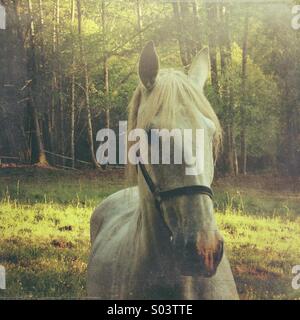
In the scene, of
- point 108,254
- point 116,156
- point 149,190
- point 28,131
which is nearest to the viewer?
point 149,190

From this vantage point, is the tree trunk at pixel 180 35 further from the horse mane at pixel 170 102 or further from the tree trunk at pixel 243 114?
the horse mane at pixel 170 102

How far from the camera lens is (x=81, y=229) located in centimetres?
373

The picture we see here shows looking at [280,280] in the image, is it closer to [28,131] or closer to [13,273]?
[13,273]

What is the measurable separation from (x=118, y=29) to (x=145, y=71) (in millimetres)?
1181

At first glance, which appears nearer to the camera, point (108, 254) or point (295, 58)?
point (108, 254)

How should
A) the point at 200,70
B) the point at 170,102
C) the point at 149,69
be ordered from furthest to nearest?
the point at 200,70 → the point at 149,69 → the point at 170,102

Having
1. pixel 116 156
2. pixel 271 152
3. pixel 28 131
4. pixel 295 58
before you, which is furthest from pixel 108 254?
pixel 295 58

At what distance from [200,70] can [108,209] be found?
1.23m

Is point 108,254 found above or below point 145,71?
below

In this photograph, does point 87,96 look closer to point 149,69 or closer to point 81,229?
point 81,229

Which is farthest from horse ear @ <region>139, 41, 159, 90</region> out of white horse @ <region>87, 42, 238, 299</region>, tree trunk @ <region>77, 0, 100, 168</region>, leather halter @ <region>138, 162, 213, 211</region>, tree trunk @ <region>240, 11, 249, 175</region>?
tree trunk @ <region>240, 11, 249, 175</region>

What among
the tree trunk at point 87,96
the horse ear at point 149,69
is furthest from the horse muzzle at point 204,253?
the tree trunk at point 87,96

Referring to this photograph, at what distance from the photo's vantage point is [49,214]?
3758mm

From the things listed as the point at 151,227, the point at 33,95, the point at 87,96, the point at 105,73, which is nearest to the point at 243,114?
the point at 105,73
